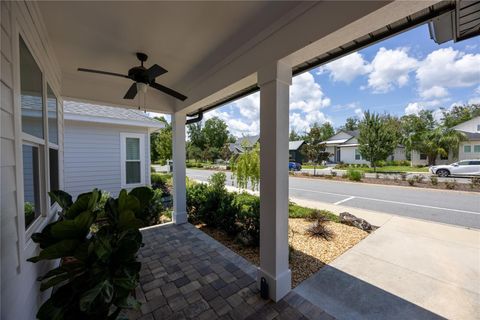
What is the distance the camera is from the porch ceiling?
5.65ft

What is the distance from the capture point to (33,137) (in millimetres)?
1867

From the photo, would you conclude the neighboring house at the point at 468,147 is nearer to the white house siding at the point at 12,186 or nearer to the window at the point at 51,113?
the white house siding at the point at 12,186

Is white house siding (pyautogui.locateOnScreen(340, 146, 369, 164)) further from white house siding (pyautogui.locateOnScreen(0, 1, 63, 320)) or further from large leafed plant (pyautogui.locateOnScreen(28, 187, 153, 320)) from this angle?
white house siding (pyautogui.locateOnScreen(0, 1, 63, 320))

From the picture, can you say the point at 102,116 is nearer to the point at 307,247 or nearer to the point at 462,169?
the point at 307,247

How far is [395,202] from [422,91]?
28292mm

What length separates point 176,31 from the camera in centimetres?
227

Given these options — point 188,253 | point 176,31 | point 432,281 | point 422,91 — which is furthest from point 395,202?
point 422,91

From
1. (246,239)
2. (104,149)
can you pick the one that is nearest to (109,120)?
(104,149)

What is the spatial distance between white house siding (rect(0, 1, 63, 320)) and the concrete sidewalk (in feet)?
8.49

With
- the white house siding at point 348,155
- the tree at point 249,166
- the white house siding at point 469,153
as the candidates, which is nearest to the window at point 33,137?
the tree at point 249,166

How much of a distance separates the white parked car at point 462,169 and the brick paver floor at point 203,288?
16.9 m

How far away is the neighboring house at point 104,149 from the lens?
575 centimetres

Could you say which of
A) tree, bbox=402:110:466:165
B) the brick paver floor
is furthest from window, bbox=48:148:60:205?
tree, bbox=402:110:466:165

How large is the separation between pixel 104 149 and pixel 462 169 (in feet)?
63.9
